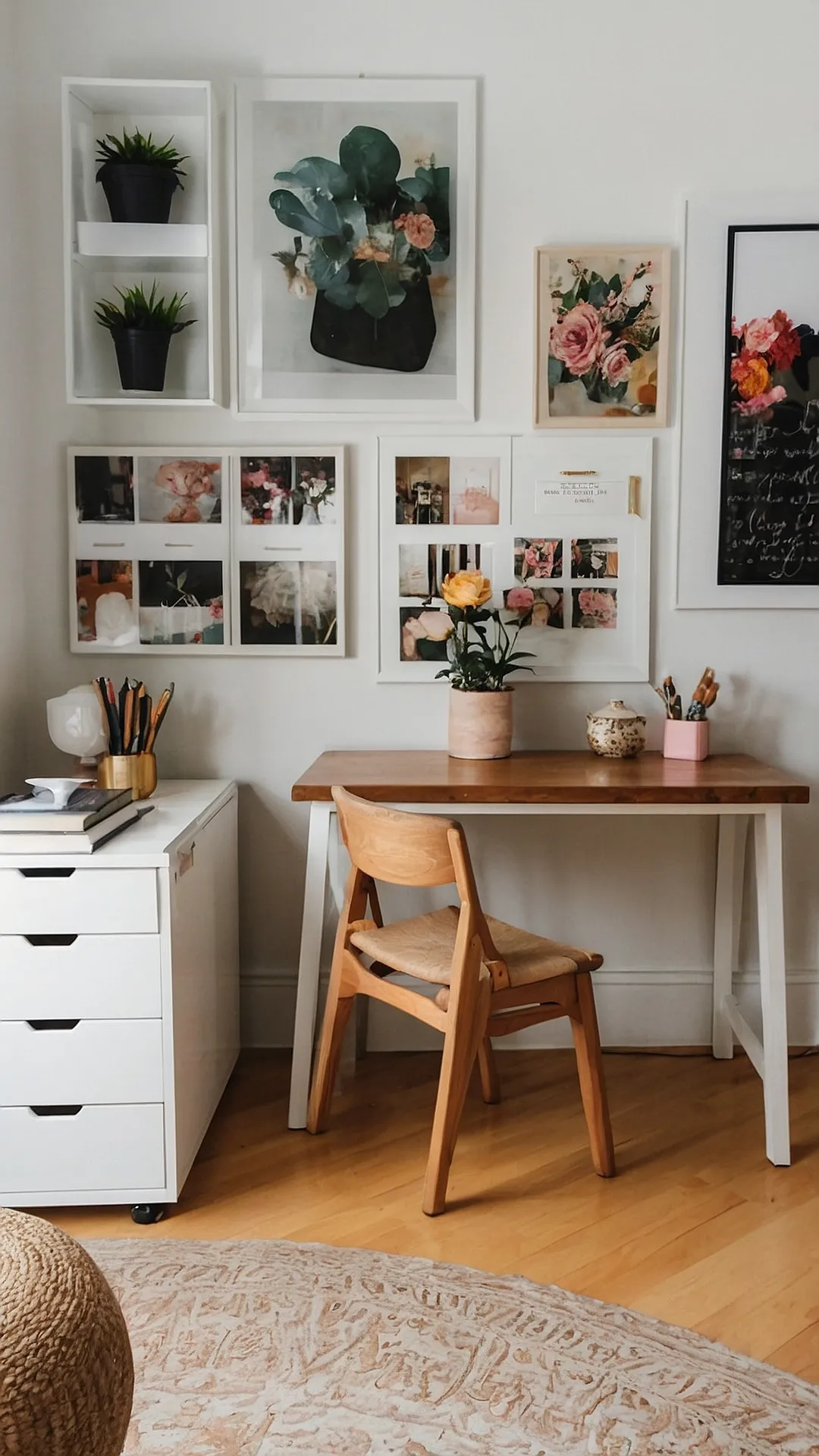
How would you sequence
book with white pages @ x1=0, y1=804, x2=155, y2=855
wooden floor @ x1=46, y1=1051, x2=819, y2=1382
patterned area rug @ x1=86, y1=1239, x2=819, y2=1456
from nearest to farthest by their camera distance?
1. patterned area rug @ x1=86, y1=1239, x2=819, y2=1456
2. wooden floor @ x1=46, y1=1051, x2=819, y2=1382
3. book with white pages @ x1=0, y1=804, x2=155, y2=855

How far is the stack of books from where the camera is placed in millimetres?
1887

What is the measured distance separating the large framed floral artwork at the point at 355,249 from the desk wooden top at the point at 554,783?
0.84m

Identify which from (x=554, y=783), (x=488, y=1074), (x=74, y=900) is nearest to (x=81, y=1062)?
(x=74, y=900)

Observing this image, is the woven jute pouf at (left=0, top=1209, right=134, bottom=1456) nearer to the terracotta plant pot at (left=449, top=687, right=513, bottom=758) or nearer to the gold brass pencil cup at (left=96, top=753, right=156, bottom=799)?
the gold brass pencil cup at (left=96, top=753, right=156, bottom=799)

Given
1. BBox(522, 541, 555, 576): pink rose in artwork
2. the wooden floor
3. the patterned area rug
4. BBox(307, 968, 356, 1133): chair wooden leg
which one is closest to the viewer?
the patterned area rug

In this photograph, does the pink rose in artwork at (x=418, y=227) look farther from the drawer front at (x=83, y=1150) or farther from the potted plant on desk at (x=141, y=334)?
the drawer front at (x=83, y=1150)

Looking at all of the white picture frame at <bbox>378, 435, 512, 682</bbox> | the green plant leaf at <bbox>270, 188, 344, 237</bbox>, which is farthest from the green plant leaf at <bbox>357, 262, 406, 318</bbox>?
the white picture frame at <bbox>378, 435, 512, 682</bbox>

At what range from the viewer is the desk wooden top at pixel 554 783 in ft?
6.90

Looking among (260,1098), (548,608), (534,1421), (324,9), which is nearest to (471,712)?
(548,608)

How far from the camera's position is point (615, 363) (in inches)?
99.7

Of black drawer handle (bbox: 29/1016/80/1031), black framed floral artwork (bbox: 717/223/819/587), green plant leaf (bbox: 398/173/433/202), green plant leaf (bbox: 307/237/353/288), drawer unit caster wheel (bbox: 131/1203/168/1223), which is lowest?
drawer unit caster wheel (bbox: 131/1203/168/1223)

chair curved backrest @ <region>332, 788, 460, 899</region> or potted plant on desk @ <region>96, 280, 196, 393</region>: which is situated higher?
potted plant on desk @ <region>96, 280, 196, 393</region>

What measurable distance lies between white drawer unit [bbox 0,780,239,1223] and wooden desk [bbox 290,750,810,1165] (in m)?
0.35

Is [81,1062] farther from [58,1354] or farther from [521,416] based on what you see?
[521,416]
